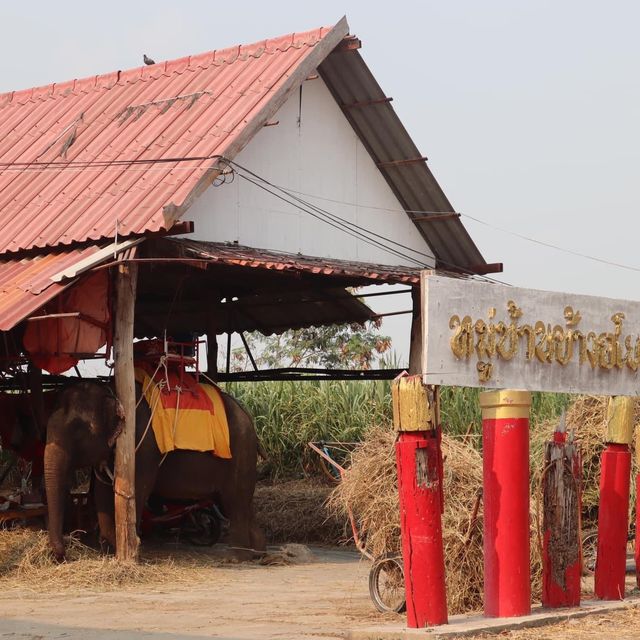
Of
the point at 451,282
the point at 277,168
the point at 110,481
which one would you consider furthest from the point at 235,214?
the point at 451,282

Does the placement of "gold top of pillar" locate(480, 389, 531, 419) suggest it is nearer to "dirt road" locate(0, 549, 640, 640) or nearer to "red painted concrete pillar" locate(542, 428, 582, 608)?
"red painted concrete pillar" locate(542, 428, 582, 608)

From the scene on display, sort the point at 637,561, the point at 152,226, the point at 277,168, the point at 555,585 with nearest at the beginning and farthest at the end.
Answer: the point at 555,585, the point at 637,561, the point at 152,226, the point at 277,168

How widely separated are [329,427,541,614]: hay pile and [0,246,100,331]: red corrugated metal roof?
11.7 ft

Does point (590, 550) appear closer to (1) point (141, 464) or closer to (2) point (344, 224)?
(1) point (141, 464)

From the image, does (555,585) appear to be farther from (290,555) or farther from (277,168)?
(277,168)

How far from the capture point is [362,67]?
56.2 ft

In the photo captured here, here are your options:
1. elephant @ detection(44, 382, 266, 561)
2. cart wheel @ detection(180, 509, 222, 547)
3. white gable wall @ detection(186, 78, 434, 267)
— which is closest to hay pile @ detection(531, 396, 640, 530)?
elephant @ detection(44, 382, 266, 561)

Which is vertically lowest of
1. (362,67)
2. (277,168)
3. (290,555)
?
(290,555)

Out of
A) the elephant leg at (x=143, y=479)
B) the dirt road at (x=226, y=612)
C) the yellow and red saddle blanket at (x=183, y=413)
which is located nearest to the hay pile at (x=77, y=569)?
the dirt road at (x=226, y=612)

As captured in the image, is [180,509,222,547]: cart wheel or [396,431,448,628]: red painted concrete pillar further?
[180,509,222,547]: cart wheel

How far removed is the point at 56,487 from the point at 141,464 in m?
1.07

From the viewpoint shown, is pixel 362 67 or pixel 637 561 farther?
pixel 362 67

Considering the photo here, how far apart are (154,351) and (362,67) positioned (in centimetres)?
440

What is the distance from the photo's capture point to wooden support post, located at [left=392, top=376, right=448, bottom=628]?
10000 millimetres
